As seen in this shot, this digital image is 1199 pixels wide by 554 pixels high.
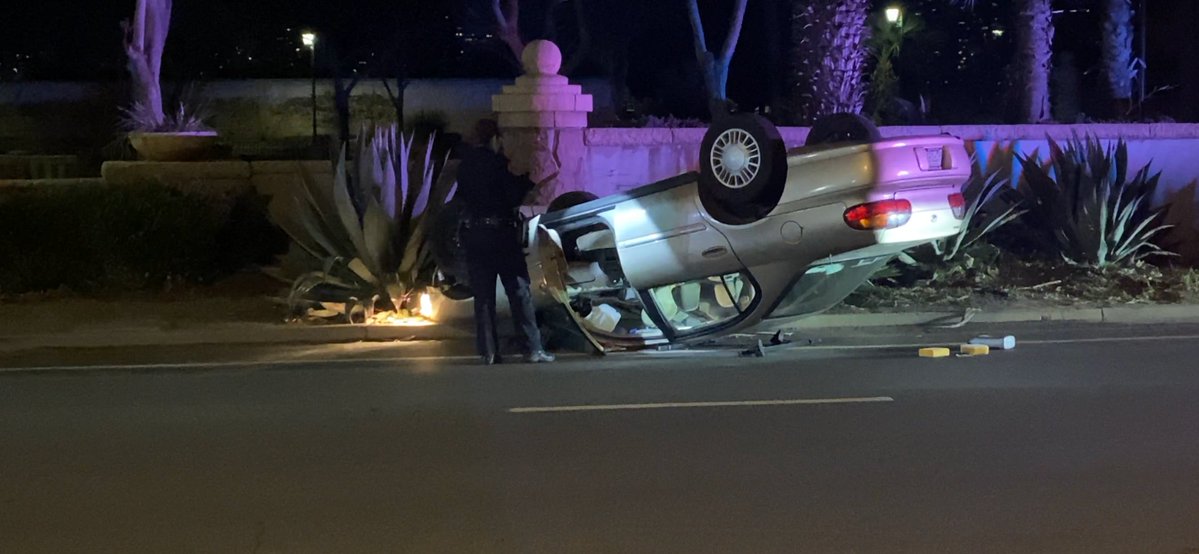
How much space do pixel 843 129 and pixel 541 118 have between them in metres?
5.00

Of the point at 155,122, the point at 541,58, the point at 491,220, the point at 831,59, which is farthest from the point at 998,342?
the point at 155,122

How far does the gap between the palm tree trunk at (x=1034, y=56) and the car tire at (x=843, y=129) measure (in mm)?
8378

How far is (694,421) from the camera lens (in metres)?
7.13

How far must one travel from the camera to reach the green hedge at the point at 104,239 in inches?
516

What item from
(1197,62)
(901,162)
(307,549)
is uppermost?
(1197,62)

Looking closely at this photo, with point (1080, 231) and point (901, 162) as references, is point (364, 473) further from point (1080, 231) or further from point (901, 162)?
point (1080, 231)

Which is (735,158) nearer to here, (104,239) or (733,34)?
(104,239)

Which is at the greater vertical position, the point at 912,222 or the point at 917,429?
the point at 912,222

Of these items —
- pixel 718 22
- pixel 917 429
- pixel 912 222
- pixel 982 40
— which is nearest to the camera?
pixel 917 429

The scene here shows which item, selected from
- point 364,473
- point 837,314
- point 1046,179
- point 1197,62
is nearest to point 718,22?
point 1197,62

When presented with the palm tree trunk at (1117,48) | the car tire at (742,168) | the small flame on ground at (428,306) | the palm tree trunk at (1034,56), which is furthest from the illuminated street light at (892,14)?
the car tire at (742,168)

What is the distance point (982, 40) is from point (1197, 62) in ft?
21.8

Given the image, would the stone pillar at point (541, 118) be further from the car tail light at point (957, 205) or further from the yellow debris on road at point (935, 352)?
the car tail light at point (957, 205)

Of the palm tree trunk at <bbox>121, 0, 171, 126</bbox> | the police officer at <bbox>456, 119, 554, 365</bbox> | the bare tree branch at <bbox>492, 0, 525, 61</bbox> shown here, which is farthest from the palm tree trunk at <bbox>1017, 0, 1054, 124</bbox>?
the bare tree branch at <bbox>492, 0, 525, 61</bbox>
